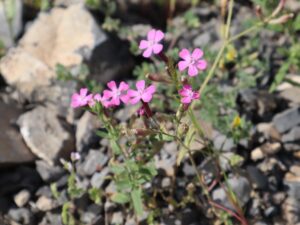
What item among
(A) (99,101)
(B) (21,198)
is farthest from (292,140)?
(B) (21,198)

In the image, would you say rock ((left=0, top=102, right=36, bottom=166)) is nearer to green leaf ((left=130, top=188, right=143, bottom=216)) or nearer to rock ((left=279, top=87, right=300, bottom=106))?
green leaf ((left=130, top=188, right=143, bottom=216))

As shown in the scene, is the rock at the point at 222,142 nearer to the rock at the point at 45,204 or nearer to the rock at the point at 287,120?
the rock at the point at 287,120

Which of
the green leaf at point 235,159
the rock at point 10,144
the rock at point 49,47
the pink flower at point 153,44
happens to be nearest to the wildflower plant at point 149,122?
the pink flower at point 153,44

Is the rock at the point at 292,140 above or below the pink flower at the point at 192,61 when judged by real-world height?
below

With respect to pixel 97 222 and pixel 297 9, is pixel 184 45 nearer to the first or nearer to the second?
pixel 297 9

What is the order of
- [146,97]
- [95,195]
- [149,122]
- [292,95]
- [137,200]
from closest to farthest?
[146,97]
[137,200]
[149,122]
[95,195]
[292,95]

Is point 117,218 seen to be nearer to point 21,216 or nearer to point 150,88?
point 21,216

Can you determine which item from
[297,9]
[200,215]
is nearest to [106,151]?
[200,215]
